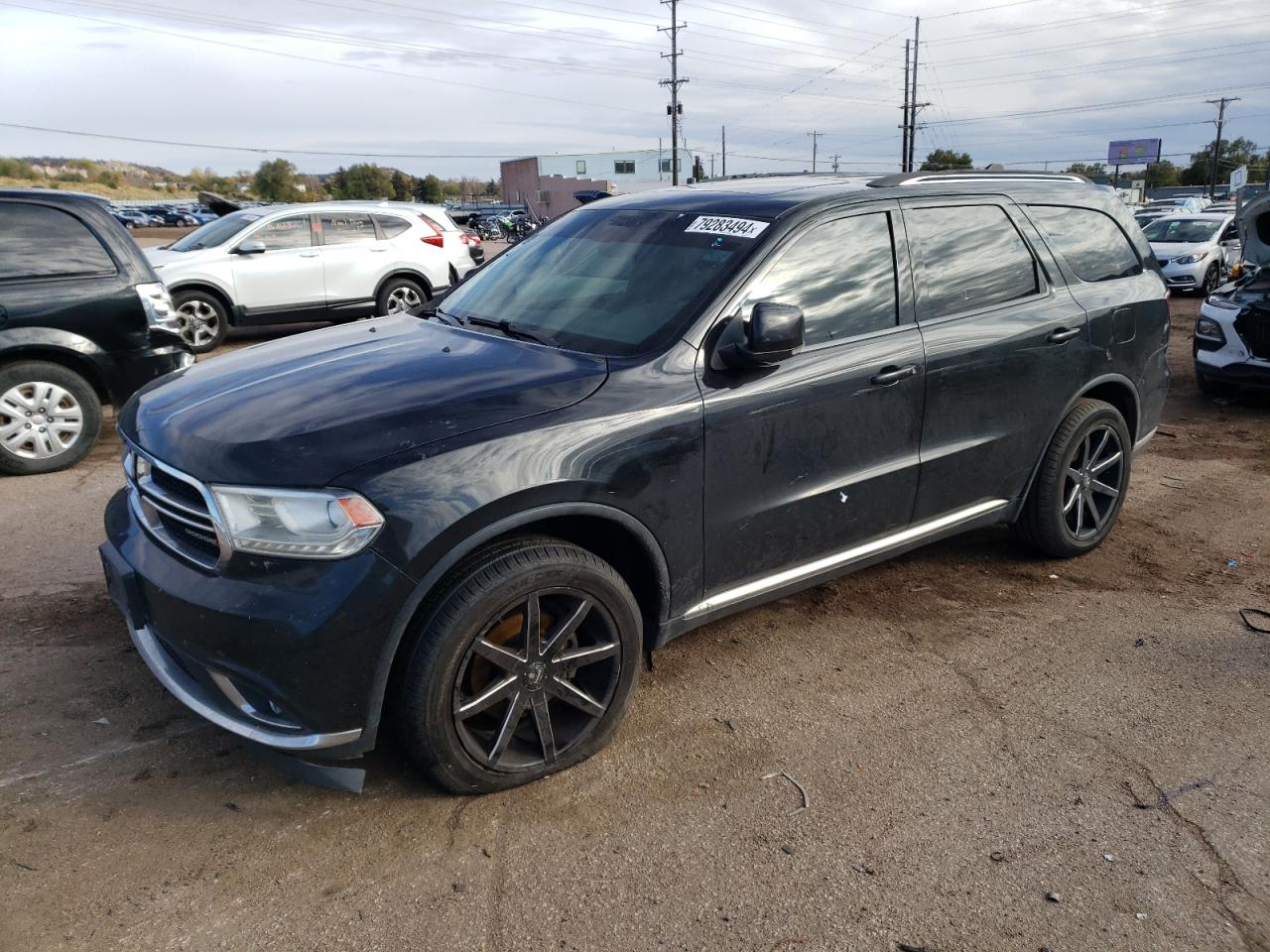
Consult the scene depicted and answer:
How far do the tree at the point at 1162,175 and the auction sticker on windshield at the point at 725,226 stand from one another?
117 meters

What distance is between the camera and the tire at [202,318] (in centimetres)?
1134

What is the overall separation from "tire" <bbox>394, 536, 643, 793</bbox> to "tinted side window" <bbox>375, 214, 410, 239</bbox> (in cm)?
1068

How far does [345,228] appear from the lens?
40.8 feet

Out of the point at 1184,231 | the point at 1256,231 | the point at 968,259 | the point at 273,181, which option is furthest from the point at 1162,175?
the point at 968,259

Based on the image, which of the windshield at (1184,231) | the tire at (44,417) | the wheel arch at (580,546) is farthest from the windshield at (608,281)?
the windshield at (1184,231)

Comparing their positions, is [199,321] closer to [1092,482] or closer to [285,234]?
[285,234]

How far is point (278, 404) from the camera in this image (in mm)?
3010

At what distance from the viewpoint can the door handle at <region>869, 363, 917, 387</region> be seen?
3.74 meters

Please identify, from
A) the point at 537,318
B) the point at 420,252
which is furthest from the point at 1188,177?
the point at 537,318

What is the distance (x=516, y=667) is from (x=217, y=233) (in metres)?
10.8

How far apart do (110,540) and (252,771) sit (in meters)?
0.92

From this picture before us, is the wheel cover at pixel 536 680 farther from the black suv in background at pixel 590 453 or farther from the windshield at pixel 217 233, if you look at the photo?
the windshield at pixel 217 233

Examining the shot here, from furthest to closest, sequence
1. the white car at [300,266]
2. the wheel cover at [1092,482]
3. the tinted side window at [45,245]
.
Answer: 1. the white car at [300,266]
2. the tinted side window at [45,245]
3. the wheel cover at [1092,482]

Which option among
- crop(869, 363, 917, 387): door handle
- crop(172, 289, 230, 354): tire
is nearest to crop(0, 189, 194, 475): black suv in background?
crop(172, 289, 230, 354): tire
